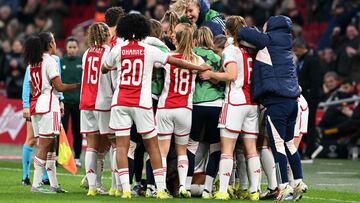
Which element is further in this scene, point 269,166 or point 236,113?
point 269,166

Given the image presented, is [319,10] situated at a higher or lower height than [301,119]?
higher

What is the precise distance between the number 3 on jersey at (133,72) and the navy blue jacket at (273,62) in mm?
1265

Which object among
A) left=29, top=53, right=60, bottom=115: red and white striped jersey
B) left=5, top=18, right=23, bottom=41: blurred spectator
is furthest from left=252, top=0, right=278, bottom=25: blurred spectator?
left=29, top=53, right=60, bottom=115: red and white striped jersey

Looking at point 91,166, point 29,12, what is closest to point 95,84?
point 91,166

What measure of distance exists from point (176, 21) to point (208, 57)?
0.74m

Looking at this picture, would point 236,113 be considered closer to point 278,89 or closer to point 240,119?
point 240,119

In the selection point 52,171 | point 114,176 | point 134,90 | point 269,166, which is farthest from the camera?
point 52,171

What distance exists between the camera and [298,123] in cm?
1605

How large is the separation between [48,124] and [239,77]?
260 centimetres

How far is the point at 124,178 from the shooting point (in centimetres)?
1480

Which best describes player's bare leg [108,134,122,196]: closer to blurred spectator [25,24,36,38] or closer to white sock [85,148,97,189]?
white sock [85,148,97,189]

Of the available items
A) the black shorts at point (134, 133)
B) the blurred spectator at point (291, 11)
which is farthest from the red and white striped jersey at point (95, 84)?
the blurred spectator at point (291, 11)

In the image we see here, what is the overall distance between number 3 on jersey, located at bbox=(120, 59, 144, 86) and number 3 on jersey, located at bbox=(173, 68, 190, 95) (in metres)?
0.56

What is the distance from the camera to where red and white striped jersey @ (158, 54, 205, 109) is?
15.1 m
